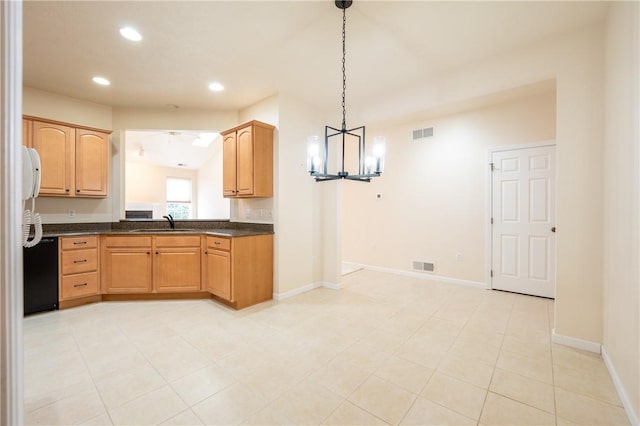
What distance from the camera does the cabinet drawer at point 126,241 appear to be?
11.9 ft

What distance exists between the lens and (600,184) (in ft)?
7.66

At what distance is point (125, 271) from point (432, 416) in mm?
3831

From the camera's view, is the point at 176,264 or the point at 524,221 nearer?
the point at 176,264

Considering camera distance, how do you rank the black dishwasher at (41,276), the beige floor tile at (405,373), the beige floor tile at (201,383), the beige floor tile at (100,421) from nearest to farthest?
1. the beige floor tile at (100,421)
2. the beige floor tile at (201,383)
3. the beige floor tile at (405,373)
4. the black dishwasher at (41,276)

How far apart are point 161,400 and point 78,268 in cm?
266

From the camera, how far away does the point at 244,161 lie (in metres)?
3.72

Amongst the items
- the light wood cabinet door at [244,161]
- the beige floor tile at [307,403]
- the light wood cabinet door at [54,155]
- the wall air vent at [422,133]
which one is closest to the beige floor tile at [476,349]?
the beige floor tile at [307,403]

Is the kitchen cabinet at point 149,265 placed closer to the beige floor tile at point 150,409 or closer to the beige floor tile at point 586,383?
the beige floor tile at point 150,409

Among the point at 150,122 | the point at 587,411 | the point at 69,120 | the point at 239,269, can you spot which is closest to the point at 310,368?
the point at 239,269

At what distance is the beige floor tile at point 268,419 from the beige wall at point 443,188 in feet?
12.1

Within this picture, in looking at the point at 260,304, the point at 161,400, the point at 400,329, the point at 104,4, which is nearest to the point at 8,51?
the point at 161,400

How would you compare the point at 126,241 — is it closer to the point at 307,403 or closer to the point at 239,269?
the point at 239,269

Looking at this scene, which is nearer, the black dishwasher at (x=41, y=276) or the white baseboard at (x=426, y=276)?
the black dishwasher at (x=41, y=276)

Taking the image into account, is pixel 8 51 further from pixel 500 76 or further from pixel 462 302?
pixel 462 302
